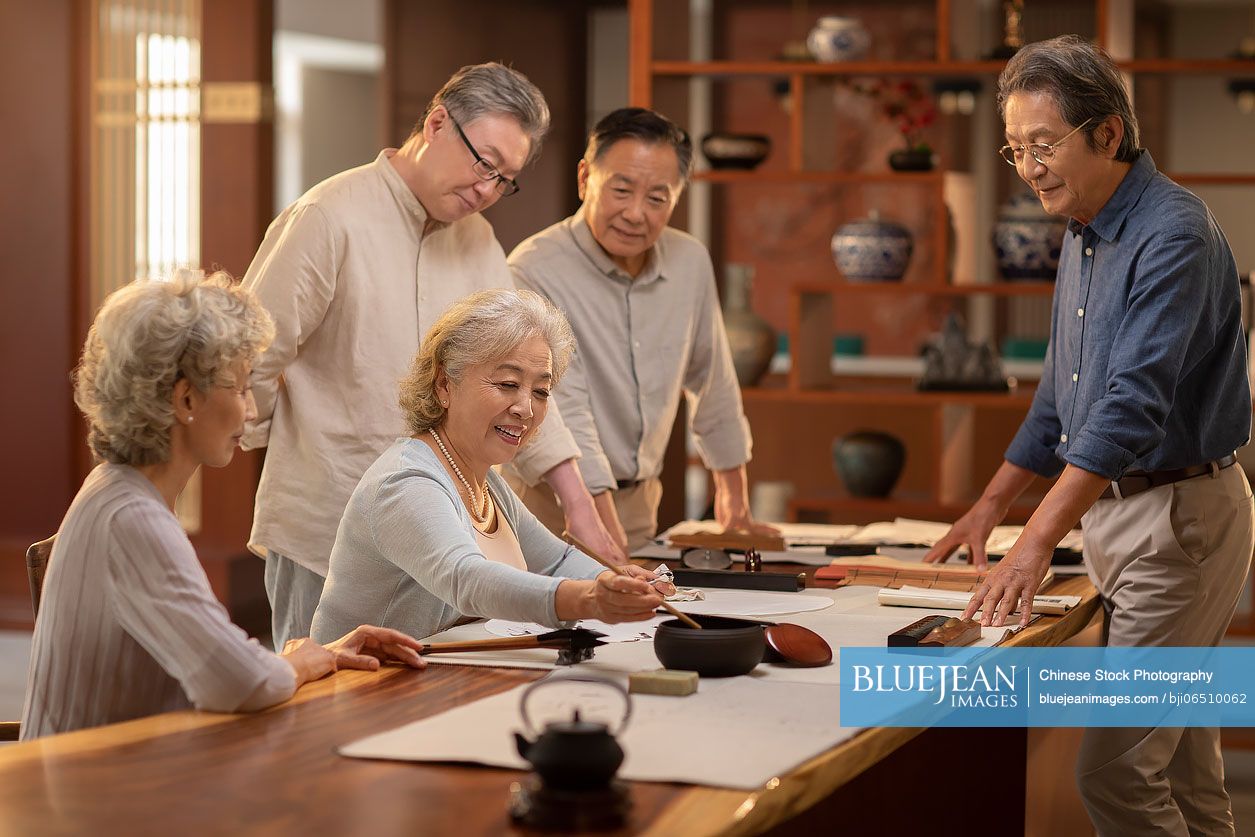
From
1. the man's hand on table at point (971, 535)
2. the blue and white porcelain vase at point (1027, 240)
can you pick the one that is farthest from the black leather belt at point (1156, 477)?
the blue and white porcelain vase at point (1027, 240)

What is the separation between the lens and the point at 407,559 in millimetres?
2174

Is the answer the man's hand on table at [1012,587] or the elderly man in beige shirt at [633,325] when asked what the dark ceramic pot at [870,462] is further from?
the man's hand on table at [1012,587]

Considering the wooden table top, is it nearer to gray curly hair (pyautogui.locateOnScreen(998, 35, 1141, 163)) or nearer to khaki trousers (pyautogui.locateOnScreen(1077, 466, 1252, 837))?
khaki trousers (pyautogui.locateOnScreen(1077, 466, 1252, 837))

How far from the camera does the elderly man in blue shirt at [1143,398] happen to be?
97.3 inches

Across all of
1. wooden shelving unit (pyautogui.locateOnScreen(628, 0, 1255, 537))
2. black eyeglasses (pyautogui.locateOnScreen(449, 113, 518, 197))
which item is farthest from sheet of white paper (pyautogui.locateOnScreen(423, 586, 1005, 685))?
wooden shelving unit (pyautogui.locateOnScreen(628, 0, 1255, 537))

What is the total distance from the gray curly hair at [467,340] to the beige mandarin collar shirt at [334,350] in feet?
1.56

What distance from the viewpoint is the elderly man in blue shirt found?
8.11 feet

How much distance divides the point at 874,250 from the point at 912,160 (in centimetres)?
30

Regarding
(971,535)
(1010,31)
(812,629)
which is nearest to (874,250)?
(1010,31)

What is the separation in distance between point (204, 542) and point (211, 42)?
2054mm

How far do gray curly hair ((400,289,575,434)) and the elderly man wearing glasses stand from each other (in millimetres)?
477

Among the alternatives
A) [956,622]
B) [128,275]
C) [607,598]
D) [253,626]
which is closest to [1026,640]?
[956,622]

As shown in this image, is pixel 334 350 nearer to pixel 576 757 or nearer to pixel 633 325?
pixel 633 325

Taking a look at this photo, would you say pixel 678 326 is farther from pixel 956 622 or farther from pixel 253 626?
pixel 253 626
